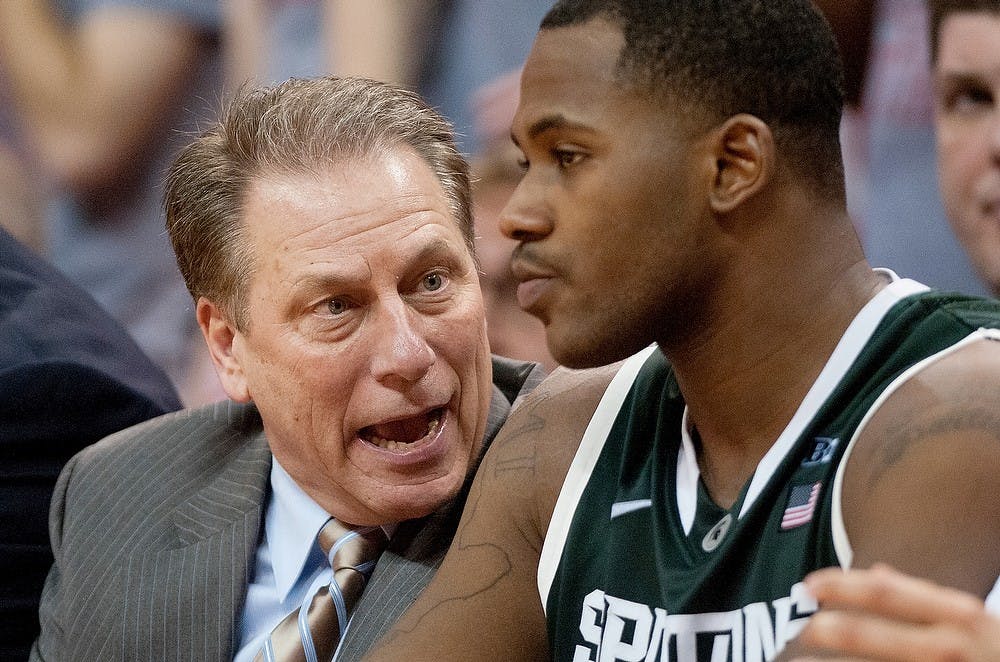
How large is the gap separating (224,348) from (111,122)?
75.2 inches

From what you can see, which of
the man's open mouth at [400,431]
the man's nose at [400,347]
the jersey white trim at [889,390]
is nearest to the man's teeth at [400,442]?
the man's open mouth at [400,431]

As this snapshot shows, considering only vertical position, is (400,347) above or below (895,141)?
below

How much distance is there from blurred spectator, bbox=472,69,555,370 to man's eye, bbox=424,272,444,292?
0.99m

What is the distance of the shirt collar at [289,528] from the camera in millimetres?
2135

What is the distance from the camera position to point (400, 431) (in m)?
2.07

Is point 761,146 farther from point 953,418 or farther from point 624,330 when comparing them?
point 953,418

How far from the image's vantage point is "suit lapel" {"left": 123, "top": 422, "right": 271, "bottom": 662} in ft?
6.83

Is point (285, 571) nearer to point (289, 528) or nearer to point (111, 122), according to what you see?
point (289, 528)

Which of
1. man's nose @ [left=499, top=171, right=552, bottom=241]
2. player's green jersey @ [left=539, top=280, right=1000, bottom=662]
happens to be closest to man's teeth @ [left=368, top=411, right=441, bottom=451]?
player's green jersey @ [left=539, top=280, right=1000, bottom=662]

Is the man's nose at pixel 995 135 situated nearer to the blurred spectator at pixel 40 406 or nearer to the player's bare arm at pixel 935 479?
the player's bare arm at pixel 935 479

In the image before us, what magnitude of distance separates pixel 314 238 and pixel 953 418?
3.63 feet

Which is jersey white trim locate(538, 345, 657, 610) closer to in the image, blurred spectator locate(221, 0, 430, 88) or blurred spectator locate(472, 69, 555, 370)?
blurred spectator locate(472, 69, 555, 370)

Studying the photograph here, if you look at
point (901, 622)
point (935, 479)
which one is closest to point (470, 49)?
point (935, 479)

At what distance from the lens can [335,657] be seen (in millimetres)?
1954
